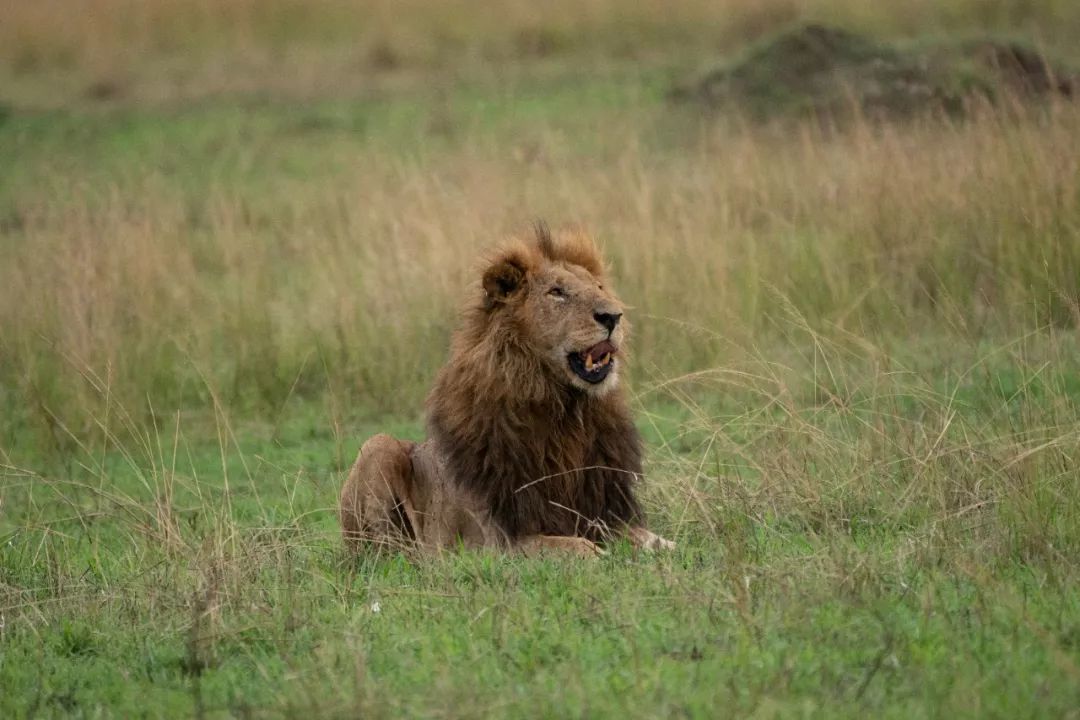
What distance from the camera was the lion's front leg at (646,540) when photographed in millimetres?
6261

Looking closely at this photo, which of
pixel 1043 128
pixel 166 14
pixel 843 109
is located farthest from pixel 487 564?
pixel 166 14

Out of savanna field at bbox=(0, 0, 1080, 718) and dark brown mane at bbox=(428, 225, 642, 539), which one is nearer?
savanna field at bbox=(0, 0, 1080, 718)

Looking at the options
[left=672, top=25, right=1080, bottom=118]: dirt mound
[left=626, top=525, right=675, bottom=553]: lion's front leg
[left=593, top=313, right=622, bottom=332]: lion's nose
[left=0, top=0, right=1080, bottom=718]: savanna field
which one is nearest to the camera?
[left=0, top=0, right=1080, bottom=718]: savanna field

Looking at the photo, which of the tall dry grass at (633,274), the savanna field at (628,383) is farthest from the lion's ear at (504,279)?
the tall dry grass at (633,274)

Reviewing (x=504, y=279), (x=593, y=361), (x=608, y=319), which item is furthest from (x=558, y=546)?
(x=504, y=279)

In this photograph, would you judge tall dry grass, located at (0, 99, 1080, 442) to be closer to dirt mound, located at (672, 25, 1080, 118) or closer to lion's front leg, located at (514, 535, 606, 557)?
lion's front leg, located at (514, 535, 606, 557)

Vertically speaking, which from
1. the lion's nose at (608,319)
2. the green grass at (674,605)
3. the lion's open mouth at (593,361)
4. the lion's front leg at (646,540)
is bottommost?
the lion's front leg at (646,540)

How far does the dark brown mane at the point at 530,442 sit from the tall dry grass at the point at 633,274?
2.99m

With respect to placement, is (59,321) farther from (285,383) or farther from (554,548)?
(554,548)

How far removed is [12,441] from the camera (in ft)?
33.3

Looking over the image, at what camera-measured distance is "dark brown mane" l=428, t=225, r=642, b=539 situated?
6.63 meters

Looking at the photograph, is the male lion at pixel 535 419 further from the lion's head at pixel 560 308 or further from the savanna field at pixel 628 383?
the savanna field at pixel 628 383

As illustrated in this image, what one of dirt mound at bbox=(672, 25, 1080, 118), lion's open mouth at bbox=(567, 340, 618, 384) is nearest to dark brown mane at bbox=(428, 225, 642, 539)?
lion's open mouth at bbox=(567, 340, 618, 384)

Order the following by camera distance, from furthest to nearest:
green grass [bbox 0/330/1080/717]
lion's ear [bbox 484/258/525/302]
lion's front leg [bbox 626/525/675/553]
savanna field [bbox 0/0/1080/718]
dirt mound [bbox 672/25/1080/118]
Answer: dirt mound [bbox 672/25/1080/118] → lion's ear [bbox 484/258/525/302] → lion's front leg [bbox 626/525/675/553] → savanna field [bbox 0/0/1080/718] → green grass [bbox 0/330/1080/717]
